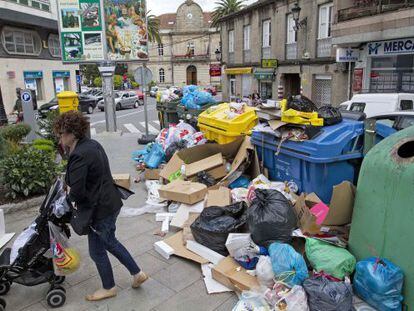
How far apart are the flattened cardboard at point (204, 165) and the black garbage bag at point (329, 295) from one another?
124 inches

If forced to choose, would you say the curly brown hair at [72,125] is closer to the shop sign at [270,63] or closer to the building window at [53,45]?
the shop sign at [270,63]

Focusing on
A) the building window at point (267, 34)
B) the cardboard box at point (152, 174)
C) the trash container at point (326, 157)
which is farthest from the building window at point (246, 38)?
the trash container at point (326, 157)

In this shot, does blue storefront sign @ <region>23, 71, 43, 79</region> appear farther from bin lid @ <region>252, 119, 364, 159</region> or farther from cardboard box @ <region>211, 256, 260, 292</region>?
cardboard box @ <region>211, 256, 260, 292</region>

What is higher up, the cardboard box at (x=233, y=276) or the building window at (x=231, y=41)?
the building window at (x=231, y=41)

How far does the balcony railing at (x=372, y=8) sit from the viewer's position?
1239 centimetres

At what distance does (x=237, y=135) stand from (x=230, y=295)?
3599 mm

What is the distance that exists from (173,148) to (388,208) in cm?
486

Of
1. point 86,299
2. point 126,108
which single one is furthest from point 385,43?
point 126,108

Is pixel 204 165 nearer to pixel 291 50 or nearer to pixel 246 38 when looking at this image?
pixel 291 50

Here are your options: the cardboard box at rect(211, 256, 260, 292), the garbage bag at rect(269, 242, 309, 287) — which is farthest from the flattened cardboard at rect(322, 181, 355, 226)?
the cardboard box at rect(211, 256, 260, 292)

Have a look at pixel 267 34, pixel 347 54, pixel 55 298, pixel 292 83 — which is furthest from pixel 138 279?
pixel 267 34

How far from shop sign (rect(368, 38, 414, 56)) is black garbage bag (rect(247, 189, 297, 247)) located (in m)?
11.9

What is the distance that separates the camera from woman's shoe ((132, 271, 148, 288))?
360cm

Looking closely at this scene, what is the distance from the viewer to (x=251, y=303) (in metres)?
3.18
